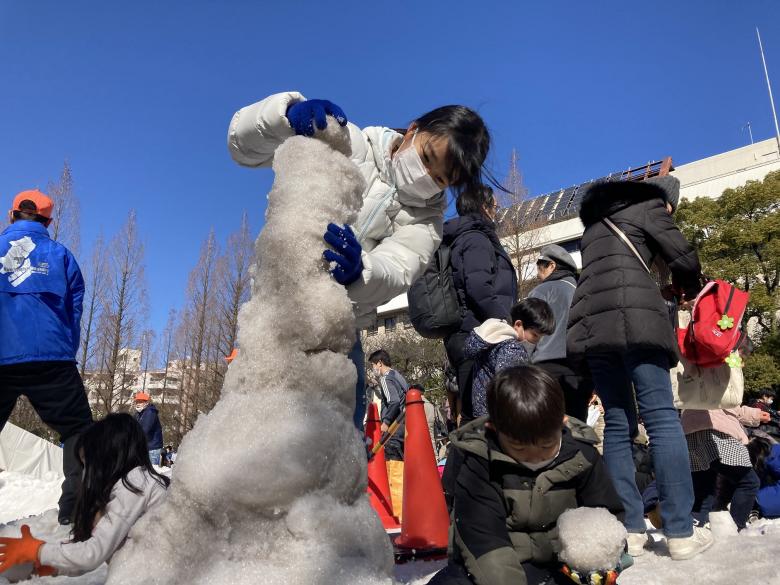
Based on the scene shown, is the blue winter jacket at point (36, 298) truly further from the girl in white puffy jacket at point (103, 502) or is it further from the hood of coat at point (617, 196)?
the hood of coat at point (617, 196)

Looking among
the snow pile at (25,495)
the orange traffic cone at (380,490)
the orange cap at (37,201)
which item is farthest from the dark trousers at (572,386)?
the snow pile at (25,495)

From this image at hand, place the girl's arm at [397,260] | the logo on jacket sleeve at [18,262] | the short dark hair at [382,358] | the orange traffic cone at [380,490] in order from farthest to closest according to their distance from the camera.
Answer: the short dark hair at [382,358], the orange traffic cone at [380,490], the logo on jacket sleeve at [18,262], the girl's arm at [397,260]

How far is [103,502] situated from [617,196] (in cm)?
258

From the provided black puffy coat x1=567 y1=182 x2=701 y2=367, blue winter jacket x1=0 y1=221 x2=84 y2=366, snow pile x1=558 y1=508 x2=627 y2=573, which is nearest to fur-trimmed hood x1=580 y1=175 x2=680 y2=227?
black puffy coat x1=567 y1=182 x2=701 y2=367

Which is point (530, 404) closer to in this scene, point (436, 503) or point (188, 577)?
point (188, 577)

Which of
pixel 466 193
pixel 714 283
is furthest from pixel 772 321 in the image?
pixel 466 193

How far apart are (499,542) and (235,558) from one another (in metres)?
0.83

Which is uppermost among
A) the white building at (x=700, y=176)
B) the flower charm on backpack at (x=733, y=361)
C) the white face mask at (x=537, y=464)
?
the white building at (x=700, y=176)

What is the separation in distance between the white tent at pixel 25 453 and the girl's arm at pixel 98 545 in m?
7.23

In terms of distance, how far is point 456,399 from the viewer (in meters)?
3.75

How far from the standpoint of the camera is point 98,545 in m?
1.75

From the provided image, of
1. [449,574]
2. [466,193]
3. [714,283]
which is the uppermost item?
[466,193]

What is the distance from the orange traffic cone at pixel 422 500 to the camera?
2734 millimetres

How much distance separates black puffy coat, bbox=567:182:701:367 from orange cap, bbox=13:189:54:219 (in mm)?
3079
